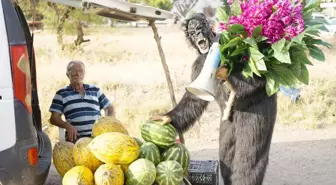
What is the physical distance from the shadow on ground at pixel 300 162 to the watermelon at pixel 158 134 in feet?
8.55

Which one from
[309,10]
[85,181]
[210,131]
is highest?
[309,10]

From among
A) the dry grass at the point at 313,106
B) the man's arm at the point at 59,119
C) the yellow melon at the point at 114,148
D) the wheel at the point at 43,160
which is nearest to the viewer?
the yellow melon at the point at 114,148

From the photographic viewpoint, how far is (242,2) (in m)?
4.03

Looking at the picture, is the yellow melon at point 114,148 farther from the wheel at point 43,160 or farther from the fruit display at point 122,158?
the wheel at point 43,160

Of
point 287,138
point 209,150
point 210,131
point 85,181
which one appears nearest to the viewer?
point 85,181

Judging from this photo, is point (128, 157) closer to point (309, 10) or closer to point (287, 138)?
point (309, 10)

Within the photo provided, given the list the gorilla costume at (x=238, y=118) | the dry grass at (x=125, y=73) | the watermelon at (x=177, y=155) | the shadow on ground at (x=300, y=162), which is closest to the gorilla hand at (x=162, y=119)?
the gorilla costume at (x=238, y=118)

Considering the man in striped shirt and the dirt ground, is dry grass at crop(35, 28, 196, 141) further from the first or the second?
the man in striped shirt

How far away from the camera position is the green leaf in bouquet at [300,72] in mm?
3986

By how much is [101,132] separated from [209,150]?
4.08m

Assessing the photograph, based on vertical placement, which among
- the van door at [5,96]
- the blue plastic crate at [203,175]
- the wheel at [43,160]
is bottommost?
the blue plastic crate at [203,175]

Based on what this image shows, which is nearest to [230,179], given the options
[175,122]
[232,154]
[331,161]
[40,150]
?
[232,154]

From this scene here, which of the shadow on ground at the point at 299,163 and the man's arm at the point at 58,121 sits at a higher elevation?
the man's arm at the point at 58,121

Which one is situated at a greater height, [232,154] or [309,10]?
[309,10]
